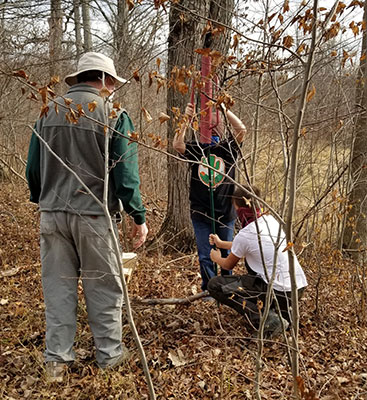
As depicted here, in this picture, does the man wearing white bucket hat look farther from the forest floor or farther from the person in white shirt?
the person in white shirt

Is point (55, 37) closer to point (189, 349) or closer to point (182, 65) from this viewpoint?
point (182, 65)

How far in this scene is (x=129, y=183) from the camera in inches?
105

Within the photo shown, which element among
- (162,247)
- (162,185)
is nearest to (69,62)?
(162,185)

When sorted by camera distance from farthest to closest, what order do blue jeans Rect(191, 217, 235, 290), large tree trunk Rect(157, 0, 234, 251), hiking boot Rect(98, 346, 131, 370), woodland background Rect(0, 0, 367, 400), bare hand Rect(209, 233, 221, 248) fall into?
1. large tree trunk Rect(157, 0, 234, 251)
2. blue jeans Rect(191, 217, 235, 290)
3. bare hand Rect(209, 233, 221, 248)
4. hiking boot Rect(98, 346, 131, 370)
5. woodland background Rect(0, 0, 367, 400)

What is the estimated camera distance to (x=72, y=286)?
2836 mm

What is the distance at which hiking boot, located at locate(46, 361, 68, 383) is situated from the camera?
2.73 meters

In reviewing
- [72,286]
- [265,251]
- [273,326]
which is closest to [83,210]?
[72,286]

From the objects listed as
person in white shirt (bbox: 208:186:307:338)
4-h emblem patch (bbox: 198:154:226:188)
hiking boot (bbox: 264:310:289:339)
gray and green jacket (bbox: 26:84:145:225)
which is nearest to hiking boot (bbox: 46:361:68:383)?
gray and green jacket (bbox: 26:84:145:225)

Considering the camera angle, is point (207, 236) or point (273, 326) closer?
point (273, 326)

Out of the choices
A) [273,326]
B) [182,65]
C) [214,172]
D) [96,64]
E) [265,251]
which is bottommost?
[273,326]

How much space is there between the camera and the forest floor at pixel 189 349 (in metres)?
2.72

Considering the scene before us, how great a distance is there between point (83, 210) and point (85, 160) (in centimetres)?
33

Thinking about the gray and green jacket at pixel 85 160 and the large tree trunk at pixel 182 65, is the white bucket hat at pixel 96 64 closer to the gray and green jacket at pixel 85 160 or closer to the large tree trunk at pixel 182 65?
the gray and green jacket at pixel 85 160

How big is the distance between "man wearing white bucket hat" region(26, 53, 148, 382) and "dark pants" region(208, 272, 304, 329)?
92cm
